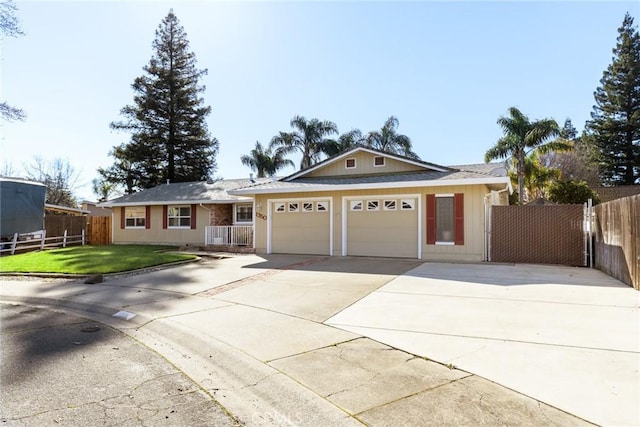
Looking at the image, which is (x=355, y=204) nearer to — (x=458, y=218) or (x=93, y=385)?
(x=458, y=218)

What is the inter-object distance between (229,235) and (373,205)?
7709 mm

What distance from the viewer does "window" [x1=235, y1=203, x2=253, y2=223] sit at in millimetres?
19047

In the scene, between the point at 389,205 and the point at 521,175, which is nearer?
the point at 389,205

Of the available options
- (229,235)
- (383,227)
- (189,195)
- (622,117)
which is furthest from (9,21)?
(622,117)

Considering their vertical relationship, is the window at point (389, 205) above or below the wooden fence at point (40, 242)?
above

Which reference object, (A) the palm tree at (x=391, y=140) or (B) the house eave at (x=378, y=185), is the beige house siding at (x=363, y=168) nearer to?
(B) the house eave at (x=378, y=185)

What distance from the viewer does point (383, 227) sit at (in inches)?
538

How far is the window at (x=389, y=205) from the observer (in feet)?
44.5

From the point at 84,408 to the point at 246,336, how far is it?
6.83 ft

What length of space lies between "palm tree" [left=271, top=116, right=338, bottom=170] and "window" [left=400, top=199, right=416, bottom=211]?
738 inches

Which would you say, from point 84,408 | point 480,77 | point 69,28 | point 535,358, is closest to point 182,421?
point 84,408

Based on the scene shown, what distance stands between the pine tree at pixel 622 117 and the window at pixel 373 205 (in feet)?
108

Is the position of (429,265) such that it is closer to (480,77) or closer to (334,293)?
(334,293)

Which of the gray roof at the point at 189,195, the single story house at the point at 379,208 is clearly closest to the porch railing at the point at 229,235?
the single story house at the point at 379,208
